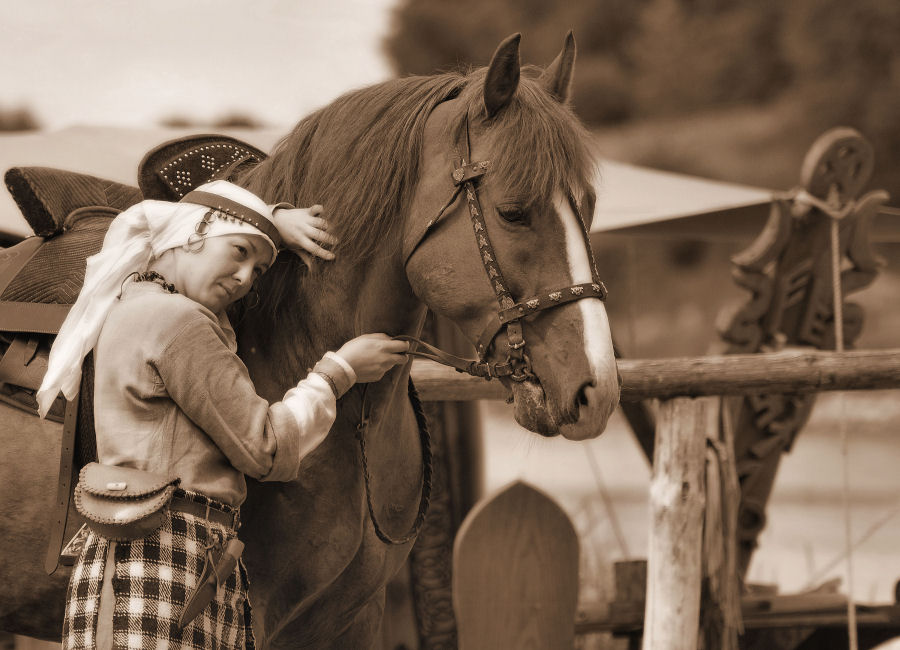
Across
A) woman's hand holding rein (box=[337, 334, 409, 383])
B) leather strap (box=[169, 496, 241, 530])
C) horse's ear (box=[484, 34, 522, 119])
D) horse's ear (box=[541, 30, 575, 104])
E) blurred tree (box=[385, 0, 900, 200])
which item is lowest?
leather strap (box=[169, 496, 241, 530])

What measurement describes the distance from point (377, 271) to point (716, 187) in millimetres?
4186

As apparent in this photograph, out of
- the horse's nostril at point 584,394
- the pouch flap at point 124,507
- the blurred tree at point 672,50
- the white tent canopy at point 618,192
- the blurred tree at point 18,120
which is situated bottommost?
the pouch flap at point 124,507

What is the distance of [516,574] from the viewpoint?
3.72 m

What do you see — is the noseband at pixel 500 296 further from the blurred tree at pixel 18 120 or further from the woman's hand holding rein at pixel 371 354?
the blurred tree at pixel 18 120

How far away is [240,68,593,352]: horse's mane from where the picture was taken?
2.04 m

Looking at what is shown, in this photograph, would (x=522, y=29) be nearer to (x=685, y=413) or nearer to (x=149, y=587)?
(x=685, y=413)

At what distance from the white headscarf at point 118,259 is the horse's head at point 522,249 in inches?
14.6

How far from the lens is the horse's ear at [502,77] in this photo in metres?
2.02

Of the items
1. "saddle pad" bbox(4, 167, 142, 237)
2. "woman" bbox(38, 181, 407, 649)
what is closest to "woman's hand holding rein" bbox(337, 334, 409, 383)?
"woman" bbox(38, 181, 407, 649)

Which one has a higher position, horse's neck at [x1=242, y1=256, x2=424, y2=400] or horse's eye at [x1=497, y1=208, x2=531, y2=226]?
horse's eye at [x1=497, y1=208, x2=531, y2=226]

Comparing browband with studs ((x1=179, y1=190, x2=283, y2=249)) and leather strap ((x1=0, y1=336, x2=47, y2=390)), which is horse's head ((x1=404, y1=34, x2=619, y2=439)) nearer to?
browband with studs ((x1=179, y1=190, x2=283, y2=249))

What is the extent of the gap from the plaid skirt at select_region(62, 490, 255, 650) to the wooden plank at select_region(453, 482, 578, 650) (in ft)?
5.96

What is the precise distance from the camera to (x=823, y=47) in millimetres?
16656

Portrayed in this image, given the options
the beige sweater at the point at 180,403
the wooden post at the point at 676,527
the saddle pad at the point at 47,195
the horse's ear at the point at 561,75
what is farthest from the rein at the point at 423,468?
the wooden post at the point at 676,527
